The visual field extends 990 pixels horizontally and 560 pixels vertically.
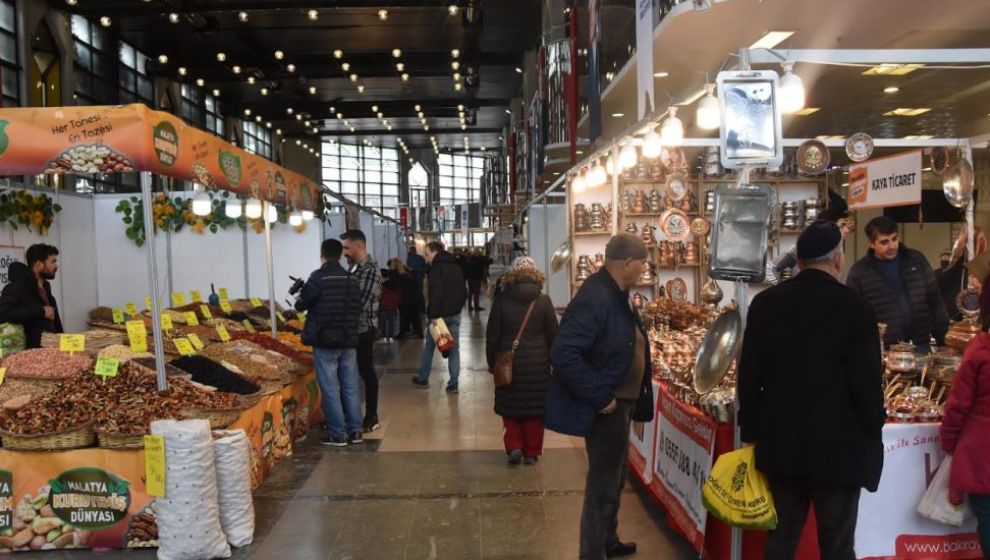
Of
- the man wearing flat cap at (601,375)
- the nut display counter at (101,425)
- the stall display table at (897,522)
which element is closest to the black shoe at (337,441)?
the nut display counter at (101,425)

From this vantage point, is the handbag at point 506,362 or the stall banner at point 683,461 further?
the handbag at point 506,362

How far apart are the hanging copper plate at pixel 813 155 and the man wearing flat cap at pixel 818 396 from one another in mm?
3709

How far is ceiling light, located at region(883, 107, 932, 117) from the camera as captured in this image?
11.3 meters

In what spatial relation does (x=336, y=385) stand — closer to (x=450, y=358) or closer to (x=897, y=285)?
(x=450, y=358)

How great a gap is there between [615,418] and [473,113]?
26888mm

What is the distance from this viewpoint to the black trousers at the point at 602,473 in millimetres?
3496

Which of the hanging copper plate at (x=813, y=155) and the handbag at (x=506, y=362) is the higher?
the hanging copper plate at (x=813, y=155)

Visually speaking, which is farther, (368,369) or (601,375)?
(368,369)

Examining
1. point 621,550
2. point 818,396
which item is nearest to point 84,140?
point 621,550

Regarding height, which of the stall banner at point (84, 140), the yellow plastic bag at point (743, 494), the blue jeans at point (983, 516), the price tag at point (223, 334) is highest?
the stall banner at point (84, 140)

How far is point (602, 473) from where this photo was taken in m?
3.53

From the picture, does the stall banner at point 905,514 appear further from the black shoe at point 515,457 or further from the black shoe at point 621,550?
the black shoe at point 515,457

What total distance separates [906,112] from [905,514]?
9949 millimetres

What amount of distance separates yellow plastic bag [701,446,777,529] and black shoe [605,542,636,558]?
4.24ft
